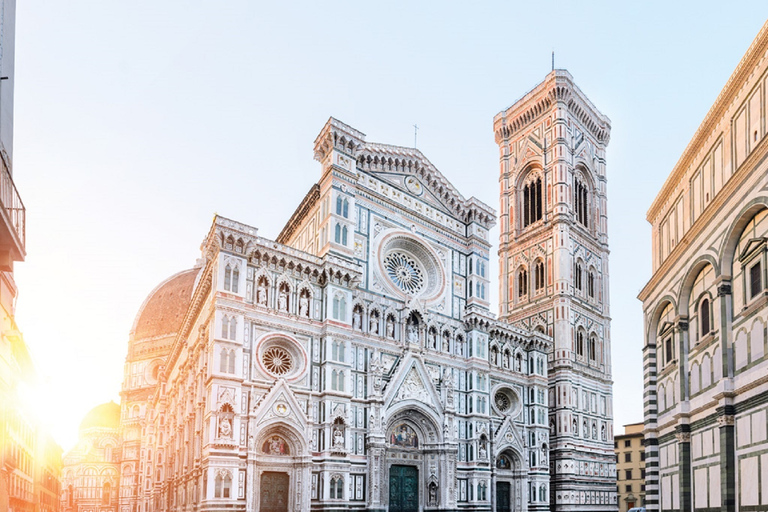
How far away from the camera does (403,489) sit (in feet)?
146

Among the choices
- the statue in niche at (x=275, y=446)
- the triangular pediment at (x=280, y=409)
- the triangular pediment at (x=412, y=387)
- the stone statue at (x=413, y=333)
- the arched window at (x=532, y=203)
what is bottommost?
the statue in niche at (x=275, y=446)

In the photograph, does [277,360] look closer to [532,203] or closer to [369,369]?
[369,369]

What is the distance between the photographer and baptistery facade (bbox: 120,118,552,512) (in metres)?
39.0

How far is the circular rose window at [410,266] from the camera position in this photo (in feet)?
157

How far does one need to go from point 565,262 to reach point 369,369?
2255cm

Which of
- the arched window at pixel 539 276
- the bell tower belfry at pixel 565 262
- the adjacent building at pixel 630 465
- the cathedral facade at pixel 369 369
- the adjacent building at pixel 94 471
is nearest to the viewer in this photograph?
the cathedral facade at pixel 369 369

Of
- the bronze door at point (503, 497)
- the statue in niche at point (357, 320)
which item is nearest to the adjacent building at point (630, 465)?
the bronze door at point (503, 497)

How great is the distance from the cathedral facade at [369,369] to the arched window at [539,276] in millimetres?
1311

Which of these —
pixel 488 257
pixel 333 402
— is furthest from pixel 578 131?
pixel 333 402

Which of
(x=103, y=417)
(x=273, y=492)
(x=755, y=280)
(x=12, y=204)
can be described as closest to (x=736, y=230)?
(x=755, y=280)

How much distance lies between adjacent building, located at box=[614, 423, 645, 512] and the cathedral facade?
29.6 m

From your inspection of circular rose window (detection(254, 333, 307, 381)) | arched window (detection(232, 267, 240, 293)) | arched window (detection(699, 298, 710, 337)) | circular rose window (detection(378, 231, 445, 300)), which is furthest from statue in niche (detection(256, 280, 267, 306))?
arched window (detection(699, 298, 710, 337))

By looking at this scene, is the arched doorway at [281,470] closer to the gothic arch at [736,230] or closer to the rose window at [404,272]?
the rose window at [404,272]

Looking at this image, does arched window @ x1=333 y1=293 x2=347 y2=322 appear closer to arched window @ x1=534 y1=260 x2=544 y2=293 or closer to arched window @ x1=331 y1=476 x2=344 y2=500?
arched window @ x1=331 y1=476 x2=344 y2=500
